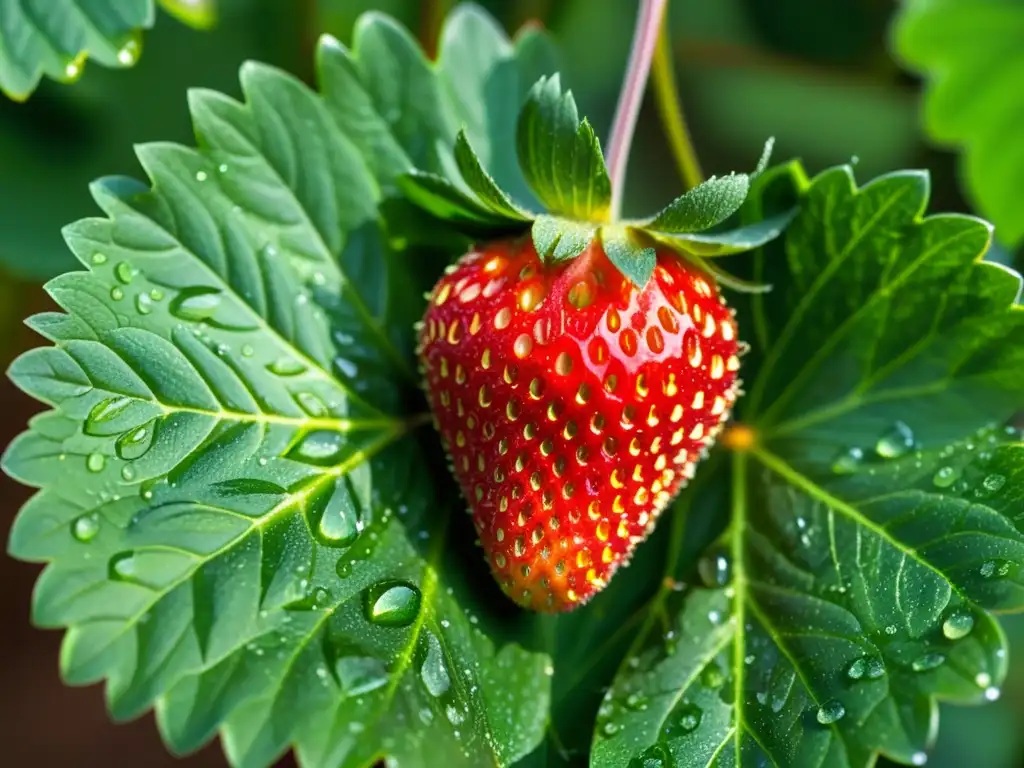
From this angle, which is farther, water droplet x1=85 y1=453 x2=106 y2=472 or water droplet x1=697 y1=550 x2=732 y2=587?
water droplet x1=697 y1=550 x2=732 y2=587

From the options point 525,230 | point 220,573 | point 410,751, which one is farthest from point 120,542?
point 525,230

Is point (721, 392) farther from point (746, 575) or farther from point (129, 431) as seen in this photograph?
point (129, 431)

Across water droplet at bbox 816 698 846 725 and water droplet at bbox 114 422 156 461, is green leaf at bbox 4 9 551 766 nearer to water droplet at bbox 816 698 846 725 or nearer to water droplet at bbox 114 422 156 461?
water droplet at bbox 114 422 156 461

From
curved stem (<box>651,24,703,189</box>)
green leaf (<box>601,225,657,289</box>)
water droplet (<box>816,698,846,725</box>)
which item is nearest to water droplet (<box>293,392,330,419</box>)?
green leaf (<box>601,225,657,289</box>)

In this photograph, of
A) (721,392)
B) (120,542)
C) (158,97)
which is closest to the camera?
(120,542)

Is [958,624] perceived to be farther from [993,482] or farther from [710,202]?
[710,202]

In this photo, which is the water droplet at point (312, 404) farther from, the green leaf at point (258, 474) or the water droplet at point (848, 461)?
the water droplet at point (848, 461)

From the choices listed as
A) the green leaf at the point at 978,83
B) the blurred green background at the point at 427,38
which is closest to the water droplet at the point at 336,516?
the blurred green background at the point at 427,38
